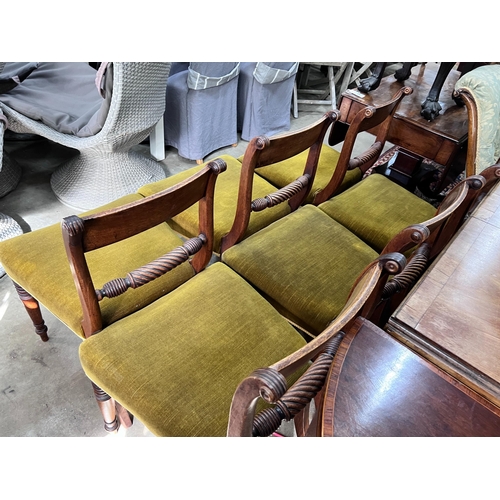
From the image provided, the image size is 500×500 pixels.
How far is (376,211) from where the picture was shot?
4.76 ft

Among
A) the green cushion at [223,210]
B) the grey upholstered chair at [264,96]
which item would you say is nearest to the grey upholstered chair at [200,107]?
the grey upholstered chair at [264,96]

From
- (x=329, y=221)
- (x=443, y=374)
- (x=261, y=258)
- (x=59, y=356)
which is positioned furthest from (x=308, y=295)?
(x=59, y=356)

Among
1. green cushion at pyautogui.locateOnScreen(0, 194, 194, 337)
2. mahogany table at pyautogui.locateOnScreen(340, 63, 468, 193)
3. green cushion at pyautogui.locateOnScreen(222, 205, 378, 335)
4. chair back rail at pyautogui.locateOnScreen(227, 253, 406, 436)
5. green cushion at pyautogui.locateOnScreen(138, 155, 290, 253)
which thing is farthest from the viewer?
mahogany table at pyautogui.locateOnScreen(340, 63, 468, 193)

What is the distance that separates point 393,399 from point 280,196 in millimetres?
804

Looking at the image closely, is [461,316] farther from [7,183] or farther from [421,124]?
[7,183]

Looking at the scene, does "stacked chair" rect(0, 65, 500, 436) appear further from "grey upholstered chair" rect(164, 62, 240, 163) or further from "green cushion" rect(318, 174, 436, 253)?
"grey upholstered chair" rect(164, 62, 240, 163)

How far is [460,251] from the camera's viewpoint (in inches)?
32.9

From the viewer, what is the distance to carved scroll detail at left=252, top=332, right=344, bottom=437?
0.58 metres

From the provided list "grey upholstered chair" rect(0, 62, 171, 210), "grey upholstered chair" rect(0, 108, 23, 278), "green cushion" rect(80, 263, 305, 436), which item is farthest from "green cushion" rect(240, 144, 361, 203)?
"grey upholstered chair" rect(0, 108, 23, 278)

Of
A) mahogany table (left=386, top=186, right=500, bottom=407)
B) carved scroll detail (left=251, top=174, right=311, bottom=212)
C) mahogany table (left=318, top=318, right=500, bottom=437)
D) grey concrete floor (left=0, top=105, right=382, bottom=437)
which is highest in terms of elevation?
mahogany table (left=386, top=186, right=500, bottom=407)

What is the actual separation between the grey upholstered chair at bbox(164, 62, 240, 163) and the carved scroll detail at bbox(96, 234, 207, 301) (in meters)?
1.48

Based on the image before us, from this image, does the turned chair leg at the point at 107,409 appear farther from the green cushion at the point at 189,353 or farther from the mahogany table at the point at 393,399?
the mahogany table at the point at 393,399

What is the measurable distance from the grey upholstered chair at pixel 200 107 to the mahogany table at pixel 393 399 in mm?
1879

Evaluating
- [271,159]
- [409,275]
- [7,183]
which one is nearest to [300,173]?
[271,159]
